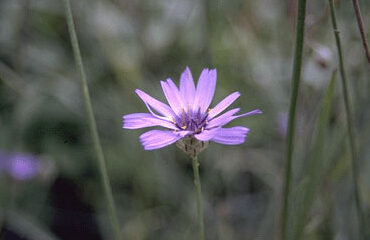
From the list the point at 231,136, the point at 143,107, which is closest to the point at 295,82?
the point at 231,136

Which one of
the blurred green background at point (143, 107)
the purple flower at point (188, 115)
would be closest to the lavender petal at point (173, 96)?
the purple flower at point (188, 115)

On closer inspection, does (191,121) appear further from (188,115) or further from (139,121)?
(139,121)

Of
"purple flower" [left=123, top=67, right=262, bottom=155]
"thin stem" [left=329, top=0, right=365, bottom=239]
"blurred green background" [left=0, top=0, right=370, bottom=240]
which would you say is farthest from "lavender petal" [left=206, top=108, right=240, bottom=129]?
"blurred green background" [left=0, top=0, right=370, bottom=240]

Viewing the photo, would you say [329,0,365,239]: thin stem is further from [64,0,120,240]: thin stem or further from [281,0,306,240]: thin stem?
[64,0,120,240]: thin stem

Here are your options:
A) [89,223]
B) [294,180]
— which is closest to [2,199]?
[89,223]

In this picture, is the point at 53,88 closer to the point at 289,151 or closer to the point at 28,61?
the point at 28,61

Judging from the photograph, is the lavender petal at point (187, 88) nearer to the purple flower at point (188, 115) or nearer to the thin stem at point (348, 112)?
the purple flower at point (188, 115)

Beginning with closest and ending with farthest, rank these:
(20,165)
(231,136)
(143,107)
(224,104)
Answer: (231,136), (224,104), (20,165), (143,107)
